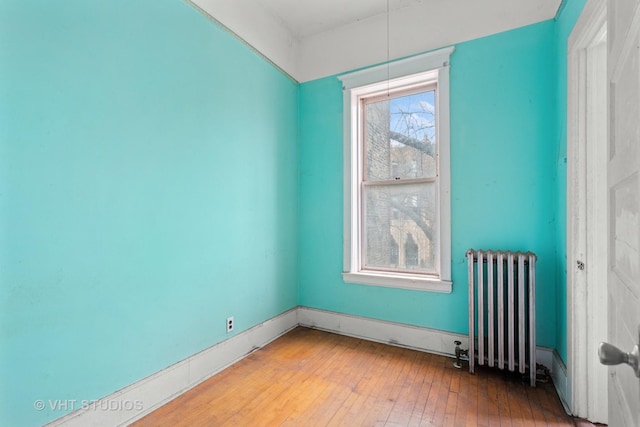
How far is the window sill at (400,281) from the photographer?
2.56 metres

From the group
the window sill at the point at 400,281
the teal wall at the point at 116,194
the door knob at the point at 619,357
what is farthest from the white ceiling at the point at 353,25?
the door knob at the point at 619,357

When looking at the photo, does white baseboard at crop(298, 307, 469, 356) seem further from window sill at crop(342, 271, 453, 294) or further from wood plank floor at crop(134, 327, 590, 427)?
window sill at crop(342, 271, 453, 294)

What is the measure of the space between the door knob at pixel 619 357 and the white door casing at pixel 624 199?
48mm

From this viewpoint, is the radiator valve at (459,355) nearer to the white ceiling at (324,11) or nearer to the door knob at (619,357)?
the door knob at (619,357)

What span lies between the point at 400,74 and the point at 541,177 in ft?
4.74

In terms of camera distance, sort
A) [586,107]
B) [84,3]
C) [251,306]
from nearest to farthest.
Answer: [84,3], [586,107], [251,306]

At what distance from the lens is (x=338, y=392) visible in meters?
2.01

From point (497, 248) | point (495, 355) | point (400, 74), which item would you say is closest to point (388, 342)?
point (495, 355)

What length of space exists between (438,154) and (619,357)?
2.26 metres

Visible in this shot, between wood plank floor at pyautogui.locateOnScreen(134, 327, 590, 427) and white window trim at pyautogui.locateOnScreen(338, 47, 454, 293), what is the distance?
0.64 m

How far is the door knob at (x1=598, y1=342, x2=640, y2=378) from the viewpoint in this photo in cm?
57

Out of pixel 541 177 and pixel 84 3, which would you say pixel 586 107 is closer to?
pixel 541 177

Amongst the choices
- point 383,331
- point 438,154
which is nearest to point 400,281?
point 383,331

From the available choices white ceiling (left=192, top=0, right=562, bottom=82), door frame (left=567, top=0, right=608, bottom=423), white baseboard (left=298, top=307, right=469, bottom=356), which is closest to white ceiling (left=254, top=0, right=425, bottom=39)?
white ceiling (left=192, top=0, right=562, bottom=82)
